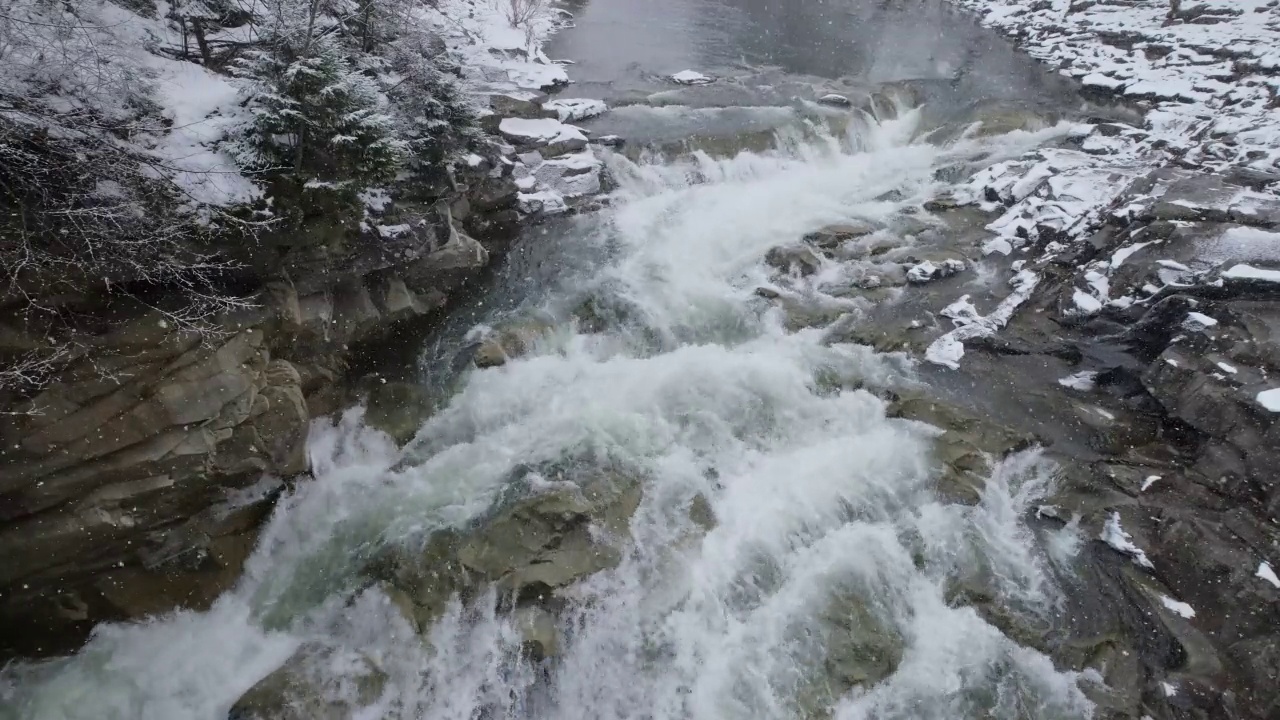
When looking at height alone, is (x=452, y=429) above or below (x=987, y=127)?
below

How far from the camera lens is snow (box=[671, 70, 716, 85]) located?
23453 mm

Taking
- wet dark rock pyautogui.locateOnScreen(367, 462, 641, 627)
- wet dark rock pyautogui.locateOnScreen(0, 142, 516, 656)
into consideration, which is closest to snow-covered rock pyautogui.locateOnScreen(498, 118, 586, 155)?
wet dark rock pyautogui.locateOnScreen(0, 142, 516, 656)

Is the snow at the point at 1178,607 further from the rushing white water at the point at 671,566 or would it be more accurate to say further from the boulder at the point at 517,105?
the boulder at the point at 517,105

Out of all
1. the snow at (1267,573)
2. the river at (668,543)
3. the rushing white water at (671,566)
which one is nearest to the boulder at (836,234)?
the river at (668,543)

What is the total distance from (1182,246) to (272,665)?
Answer: 16050 mm

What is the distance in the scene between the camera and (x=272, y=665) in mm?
7531

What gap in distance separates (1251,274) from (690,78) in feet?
58.2

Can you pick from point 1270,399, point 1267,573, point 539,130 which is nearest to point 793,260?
point 539,130

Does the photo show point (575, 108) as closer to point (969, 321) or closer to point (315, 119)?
point (315, 119)

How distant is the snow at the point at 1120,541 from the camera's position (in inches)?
340

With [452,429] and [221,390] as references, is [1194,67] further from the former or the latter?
[221,390]

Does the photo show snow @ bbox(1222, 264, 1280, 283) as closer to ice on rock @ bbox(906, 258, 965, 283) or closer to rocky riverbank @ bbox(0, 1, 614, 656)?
ice on rock @ bbox(906, 258, 965, 283)

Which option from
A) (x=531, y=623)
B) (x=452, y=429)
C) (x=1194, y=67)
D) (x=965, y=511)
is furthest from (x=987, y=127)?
(x=531, y=623)

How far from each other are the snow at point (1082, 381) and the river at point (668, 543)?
207 cm
